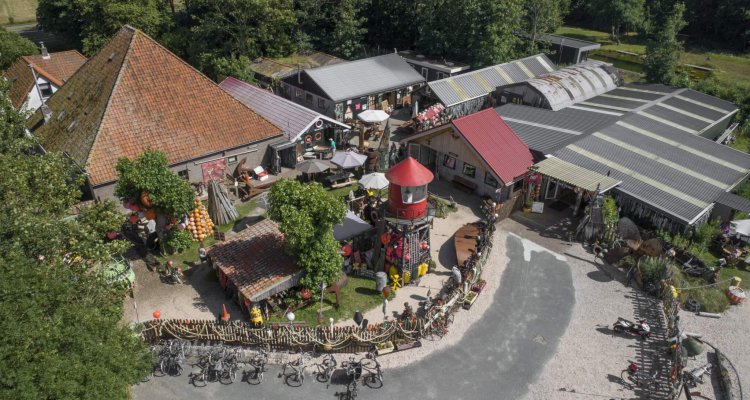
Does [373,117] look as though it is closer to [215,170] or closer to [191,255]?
[215,170]

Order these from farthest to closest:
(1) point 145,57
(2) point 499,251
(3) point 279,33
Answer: (3) point 279,33 → (1) point 145,57 → (2) point 499,251

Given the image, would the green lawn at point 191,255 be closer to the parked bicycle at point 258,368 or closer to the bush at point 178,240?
the bush at point 178,240

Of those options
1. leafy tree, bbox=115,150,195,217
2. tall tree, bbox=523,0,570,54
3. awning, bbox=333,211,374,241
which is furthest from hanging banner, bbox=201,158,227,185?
tall tree, bbox=523,0,570,54

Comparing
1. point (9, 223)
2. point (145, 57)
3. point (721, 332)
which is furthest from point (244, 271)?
point (721, 332)

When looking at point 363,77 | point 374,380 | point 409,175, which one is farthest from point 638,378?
point 363,77

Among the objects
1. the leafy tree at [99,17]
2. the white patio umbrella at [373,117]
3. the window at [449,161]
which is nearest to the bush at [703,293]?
the window at [449,161]

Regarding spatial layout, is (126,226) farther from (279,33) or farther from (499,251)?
(279,33)

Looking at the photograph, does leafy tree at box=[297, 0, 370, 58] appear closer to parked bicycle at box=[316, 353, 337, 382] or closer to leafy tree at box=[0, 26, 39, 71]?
leafy tree at box=[0, 26, 39, 71]
